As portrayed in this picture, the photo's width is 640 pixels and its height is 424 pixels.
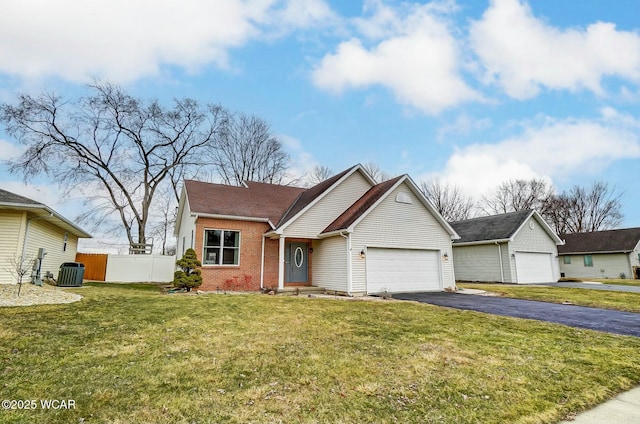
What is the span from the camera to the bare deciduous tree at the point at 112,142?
24375 mm

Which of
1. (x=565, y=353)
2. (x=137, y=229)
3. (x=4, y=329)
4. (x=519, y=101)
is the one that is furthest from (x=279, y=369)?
(x=137, y=229)

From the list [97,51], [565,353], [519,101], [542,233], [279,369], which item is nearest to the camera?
[279,369]

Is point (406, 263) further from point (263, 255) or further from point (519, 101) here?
point (519, 101)

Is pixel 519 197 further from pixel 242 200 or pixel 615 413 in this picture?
pixel 615 413

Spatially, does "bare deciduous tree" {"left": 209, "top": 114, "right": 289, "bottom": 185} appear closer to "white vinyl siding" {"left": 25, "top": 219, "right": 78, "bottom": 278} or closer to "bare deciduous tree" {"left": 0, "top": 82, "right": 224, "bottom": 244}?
"bare deciduous tree" {"left": 0, "top": 82, "right": 224, "bottom": 244}

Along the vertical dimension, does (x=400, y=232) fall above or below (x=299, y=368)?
above

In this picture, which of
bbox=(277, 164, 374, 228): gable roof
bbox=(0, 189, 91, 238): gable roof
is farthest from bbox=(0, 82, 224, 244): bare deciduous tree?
bbox=(277, 164, 374, 228): gable roof

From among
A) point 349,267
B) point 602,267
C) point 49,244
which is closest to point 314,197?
point 349,267

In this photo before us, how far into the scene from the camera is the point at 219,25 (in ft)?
41.2

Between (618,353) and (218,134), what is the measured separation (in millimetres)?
30792

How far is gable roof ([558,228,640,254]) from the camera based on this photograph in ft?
96.5

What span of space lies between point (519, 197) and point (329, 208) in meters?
37.2

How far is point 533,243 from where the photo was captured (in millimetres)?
Answer: 23297

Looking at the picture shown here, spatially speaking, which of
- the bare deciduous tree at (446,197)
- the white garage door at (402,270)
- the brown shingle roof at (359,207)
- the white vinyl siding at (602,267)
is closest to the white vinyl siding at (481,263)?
the white garage door at (402,270)
